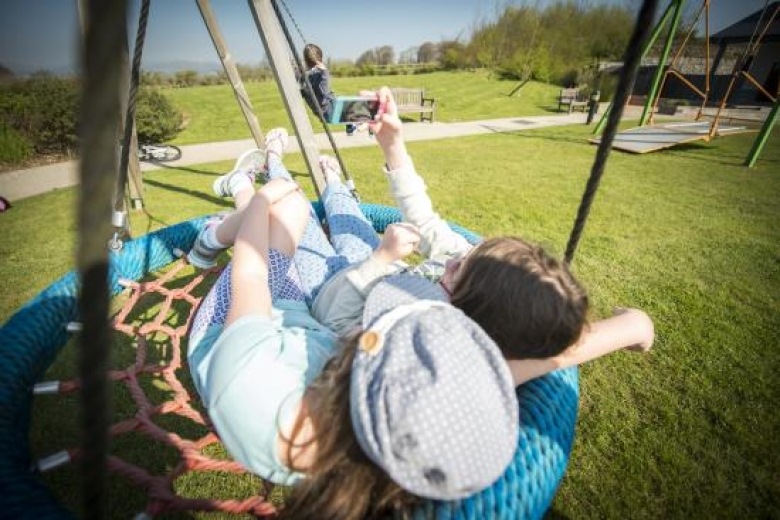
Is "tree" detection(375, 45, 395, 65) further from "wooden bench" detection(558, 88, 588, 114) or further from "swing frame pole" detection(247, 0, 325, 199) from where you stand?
"swing frame pole" detection(247, 0, 325, 199)

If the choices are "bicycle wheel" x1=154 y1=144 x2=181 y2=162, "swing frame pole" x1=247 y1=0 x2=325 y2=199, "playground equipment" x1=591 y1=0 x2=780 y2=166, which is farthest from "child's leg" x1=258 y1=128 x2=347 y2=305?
"playground equipment" x1=591 y1=0 x2=780 y2=166

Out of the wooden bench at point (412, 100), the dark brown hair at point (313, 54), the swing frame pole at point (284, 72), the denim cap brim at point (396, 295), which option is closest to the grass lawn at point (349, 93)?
the wooden bench at point (412, 100)

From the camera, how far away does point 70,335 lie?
156 cm

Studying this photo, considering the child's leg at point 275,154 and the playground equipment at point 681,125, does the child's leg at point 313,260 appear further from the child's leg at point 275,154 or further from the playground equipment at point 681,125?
the playground equipment at point 681,125

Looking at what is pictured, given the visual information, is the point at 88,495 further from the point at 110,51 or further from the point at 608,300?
the point at 608,300

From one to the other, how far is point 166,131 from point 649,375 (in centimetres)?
904

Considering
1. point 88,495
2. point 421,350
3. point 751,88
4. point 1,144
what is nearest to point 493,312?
point 421,350

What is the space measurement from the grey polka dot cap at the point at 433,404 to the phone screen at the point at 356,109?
1.18 meters

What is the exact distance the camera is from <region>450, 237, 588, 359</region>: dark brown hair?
0.97 metres

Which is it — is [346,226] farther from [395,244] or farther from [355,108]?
[395,244]

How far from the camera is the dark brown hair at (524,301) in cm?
97

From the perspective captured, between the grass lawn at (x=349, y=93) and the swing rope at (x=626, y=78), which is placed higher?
the swing rope at (x=626, y=78)

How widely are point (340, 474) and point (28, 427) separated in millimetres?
1019

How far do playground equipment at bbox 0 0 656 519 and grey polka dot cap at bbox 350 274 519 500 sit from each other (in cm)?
22
